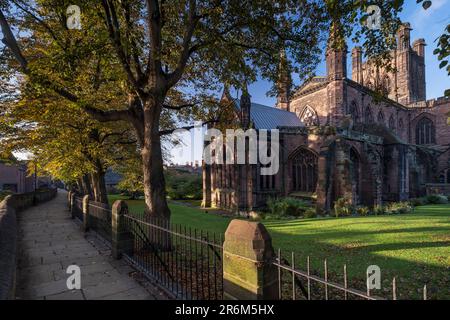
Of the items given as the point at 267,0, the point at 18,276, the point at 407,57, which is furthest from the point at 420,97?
the point at 18,276

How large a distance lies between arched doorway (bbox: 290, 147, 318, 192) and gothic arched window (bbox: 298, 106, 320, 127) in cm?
1086

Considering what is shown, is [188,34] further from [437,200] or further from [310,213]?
[437,200]

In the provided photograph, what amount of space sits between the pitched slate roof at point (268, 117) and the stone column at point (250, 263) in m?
20.2

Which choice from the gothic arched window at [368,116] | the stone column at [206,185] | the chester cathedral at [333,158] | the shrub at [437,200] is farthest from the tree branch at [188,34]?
the gothic arched window at [368,116]

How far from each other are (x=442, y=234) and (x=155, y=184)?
31.6 ft

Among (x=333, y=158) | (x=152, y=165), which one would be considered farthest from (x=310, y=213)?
(x=152, y=165)

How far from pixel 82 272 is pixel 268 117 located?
→ 2326cm

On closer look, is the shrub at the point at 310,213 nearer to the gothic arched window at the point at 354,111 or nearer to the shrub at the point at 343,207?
the shrub at the point at 343,207

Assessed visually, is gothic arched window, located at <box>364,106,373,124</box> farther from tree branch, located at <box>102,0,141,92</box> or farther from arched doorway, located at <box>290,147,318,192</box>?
tree branch, located at <box>102,0,141,92</box>

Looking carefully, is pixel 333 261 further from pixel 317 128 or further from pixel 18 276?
pixel 317 128

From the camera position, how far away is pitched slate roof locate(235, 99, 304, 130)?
23.9m

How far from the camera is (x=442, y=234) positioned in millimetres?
8047

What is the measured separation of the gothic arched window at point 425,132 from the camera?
38625mm

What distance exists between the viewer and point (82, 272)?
5582 mm
